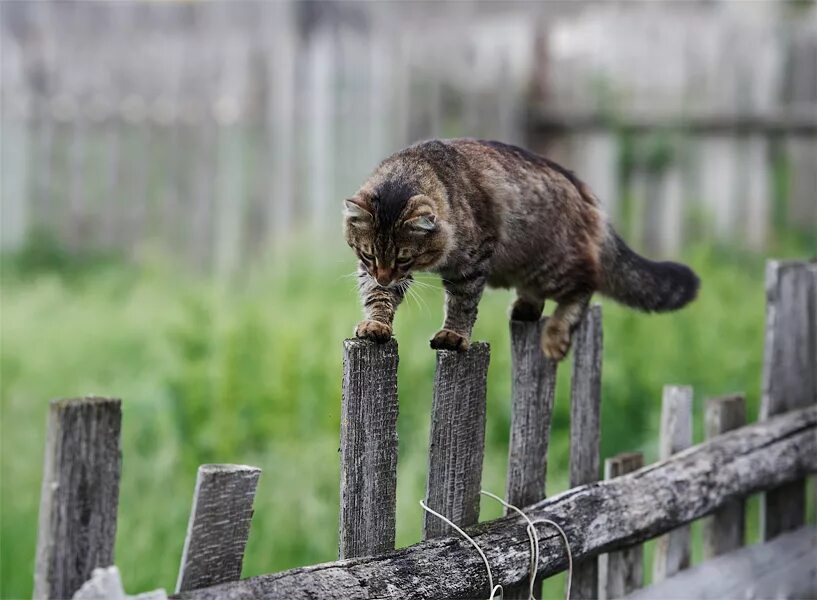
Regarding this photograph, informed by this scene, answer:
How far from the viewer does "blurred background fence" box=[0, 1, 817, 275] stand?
7.12m

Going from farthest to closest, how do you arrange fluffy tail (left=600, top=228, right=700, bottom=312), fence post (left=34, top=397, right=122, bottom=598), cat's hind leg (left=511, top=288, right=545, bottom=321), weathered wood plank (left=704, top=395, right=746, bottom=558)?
weathered wood plank (left=704, top=395, right=746, bottom=558), fluffy tail (left=600, top=228, right=700, bottom=312), cat's hind leg (left=511, top=288, right=545, bottom=321), fence post (left=34, top=397, right=122, bottom=598)

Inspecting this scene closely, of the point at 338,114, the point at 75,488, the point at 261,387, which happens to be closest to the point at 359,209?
the point at 75,488

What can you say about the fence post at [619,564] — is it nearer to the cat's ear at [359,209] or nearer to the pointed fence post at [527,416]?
the pointed fence post at [527,416]

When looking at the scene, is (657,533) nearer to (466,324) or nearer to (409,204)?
(466,324)

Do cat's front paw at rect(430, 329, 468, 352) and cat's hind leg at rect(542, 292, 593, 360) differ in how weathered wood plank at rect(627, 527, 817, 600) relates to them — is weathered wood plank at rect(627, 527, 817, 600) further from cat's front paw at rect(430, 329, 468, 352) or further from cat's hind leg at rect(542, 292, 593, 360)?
cat's front paw at rect(430, 329, 468, 352)

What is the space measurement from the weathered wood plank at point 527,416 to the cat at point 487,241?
0.19ft

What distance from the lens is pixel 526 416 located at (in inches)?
99.0

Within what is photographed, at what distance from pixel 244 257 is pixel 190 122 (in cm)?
100

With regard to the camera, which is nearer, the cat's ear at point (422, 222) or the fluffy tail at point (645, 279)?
the cat's ear at point (422, 222)

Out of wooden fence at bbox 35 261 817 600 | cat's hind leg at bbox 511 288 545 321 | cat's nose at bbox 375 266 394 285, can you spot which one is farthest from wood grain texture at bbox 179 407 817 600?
cat's nose at bbox 375 266 394 285

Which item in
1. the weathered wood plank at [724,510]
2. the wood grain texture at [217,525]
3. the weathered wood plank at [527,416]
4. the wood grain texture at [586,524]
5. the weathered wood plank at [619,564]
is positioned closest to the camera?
the wood grain texture at [217,525]

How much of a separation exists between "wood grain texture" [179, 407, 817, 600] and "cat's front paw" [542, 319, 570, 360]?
33 cm

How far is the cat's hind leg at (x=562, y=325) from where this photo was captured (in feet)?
8.45

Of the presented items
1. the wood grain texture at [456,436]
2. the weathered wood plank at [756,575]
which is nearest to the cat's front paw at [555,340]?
the wood grain texture at [456,436]
